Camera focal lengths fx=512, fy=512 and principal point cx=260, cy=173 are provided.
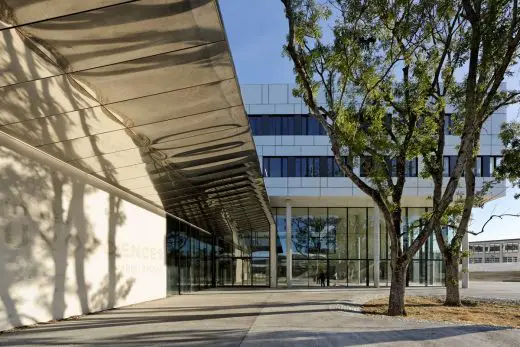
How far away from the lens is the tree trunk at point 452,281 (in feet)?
56.9

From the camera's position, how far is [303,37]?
1384 centimetres

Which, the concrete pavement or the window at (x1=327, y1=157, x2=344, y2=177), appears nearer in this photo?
the concrete pavement

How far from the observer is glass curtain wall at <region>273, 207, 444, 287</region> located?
32.2m


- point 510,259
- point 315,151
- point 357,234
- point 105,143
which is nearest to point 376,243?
point 357,234

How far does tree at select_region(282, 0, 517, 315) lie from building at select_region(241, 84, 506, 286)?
14363mm

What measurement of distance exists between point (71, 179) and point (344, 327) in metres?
7.11

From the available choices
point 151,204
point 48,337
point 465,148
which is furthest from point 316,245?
point 48,337

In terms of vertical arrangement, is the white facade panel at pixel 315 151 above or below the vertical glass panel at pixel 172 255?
above

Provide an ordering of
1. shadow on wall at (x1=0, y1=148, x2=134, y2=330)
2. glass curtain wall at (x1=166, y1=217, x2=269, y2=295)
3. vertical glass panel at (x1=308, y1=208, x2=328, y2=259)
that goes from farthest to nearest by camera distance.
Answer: vertical glass panel at (x1=308, y1=208, x2=328, y2=259)
glass curtain wall at (x1=166, y1=217, x2=269, y2=295)
shadow on wall at (x1=0, y1=148, x2=134, y2=330)

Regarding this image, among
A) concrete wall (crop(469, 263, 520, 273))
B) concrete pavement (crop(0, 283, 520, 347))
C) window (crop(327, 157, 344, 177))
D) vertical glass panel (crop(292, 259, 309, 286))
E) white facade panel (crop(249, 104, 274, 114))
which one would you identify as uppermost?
white facade panel (crop(249, 104, 274, 114))

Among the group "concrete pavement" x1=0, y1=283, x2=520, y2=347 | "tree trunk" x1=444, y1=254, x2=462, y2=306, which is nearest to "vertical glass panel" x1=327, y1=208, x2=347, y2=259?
"tree trunk" x1=444, y1=254, x2=462, y2=306

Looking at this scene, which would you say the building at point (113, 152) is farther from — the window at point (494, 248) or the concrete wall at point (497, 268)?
the window at point (494, 248)

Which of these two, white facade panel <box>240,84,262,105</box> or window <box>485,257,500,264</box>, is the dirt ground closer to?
white facade panel <box>240,84,262,105</box>

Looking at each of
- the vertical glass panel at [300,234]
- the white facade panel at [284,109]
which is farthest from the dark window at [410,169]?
the white facade panel at [284,109]
